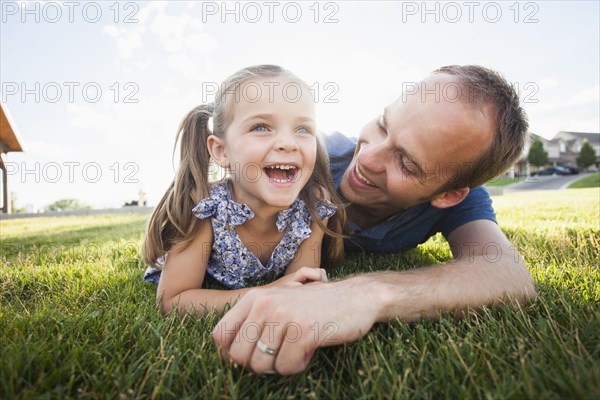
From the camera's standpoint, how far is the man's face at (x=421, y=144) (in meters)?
2.45

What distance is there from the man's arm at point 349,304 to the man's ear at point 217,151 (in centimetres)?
121

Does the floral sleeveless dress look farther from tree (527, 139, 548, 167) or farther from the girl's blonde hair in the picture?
tree (527, 139, 548, 167)

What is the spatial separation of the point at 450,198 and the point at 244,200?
152cm

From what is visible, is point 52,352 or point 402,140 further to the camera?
point 402,140

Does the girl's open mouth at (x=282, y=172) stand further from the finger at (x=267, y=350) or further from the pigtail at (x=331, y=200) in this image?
the finger at (x=267, y=350)

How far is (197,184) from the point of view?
7.98ft

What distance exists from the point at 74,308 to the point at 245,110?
142cm

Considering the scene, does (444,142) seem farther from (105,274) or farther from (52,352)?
(105,274)

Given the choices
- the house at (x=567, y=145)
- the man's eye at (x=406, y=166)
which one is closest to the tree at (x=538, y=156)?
the house at (x=567, y=145)

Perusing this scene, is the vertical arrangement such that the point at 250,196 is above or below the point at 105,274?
above

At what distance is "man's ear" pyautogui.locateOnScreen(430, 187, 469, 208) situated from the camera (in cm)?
274

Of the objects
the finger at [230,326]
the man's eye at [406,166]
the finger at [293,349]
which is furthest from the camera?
the man's eye at [406,166]

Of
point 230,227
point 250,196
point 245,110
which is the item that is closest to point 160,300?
point 230,227

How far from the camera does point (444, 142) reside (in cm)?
246
